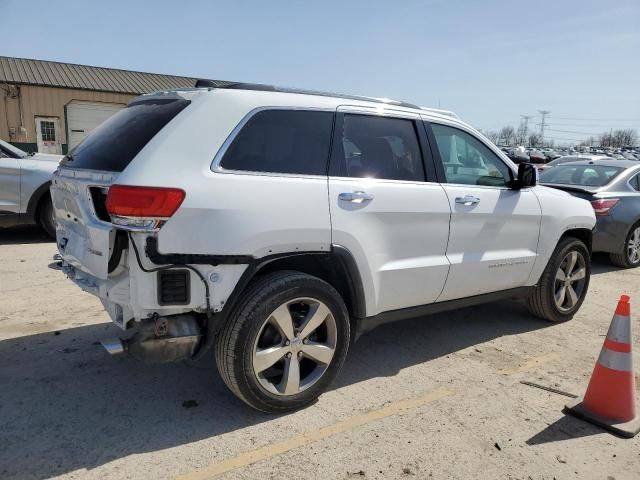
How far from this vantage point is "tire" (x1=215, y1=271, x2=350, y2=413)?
2961mm

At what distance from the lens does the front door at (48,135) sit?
85.8ft

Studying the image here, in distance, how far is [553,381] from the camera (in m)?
3.89

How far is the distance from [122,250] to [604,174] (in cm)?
762

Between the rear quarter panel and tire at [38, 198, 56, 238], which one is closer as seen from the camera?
the rear quarter panel

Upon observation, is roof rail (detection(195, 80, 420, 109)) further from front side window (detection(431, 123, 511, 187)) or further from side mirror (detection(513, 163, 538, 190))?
side mirror (detection(513, 163, 538, 190))

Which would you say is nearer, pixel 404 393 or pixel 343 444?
pixel 343 444

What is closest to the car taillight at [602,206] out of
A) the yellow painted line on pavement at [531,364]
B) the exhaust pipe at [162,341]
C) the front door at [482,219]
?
the front door at [482,219]

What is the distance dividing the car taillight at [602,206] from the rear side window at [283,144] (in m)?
5.68

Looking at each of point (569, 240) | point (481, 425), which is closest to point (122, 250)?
point (481, 425)

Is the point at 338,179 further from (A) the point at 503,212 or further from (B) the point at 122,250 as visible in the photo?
(A) the point at 503,212

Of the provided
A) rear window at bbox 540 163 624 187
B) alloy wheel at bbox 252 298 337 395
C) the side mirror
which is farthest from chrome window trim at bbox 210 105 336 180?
rear window at bbox 540 163 624 187

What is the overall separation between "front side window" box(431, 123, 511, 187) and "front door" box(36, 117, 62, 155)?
26.7 metres

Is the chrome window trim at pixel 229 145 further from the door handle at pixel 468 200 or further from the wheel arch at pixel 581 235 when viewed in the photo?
the wheel arch at pixel 581 235

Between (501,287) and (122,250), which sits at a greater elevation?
(122,250)
